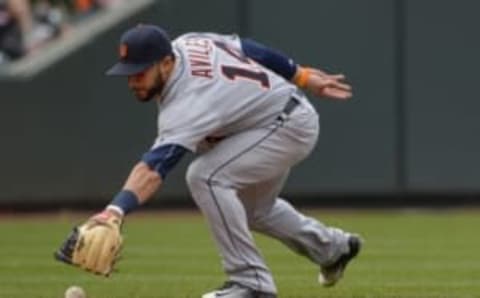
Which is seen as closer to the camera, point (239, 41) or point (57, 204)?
point (239, 41)

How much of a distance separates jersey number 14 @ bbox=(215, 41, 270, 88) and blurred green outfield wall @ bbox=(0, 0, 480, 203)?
9166mm

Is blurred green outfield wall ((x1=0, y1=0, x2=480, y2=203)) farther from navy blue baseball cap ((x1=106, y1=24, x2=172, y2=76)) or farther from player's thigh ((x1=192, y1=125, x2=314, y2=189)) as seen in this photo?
navy blue baseball cap ((x1=106, y1=24, x2=172, y2=76))

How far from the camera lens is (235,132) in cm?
768

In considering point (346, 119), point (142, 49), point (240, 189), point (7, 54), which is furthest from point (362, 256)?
point (7, 54)

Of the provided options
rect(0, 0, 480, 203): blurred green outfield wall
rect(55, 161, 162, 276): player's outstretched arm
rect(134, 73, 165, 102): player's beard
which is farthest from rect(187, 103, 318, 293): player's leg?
rect(0, 0, 480, 203): blurred green outfield wall

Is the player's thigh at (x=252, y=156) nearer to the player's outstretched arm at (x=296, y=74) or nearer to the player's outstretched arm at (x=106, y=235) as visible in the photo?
the player's outstretched arm at (x=296, y=74)

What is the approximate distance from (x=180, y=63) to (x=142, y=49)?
0.98ft

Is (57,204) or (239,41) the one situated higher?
(239,41)

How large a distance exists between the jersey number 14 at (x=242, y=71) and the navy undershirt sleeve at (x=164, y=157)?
2.19ft

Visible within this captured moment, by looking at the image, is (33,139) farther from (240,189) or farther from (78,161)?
(240,189)

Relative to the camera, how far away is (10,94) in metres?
16.8

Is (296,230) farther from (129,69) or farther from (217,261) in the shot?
(217,261)

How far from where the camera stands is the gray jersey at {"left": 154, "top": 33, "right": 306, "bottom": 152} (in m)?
7.07

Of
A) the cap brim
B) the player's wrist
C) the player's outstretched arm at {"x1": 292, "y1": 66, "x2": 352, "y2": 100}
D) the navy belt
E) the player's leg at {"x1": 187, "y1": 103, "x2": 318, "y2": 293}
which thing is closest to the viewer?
the player's wrist
